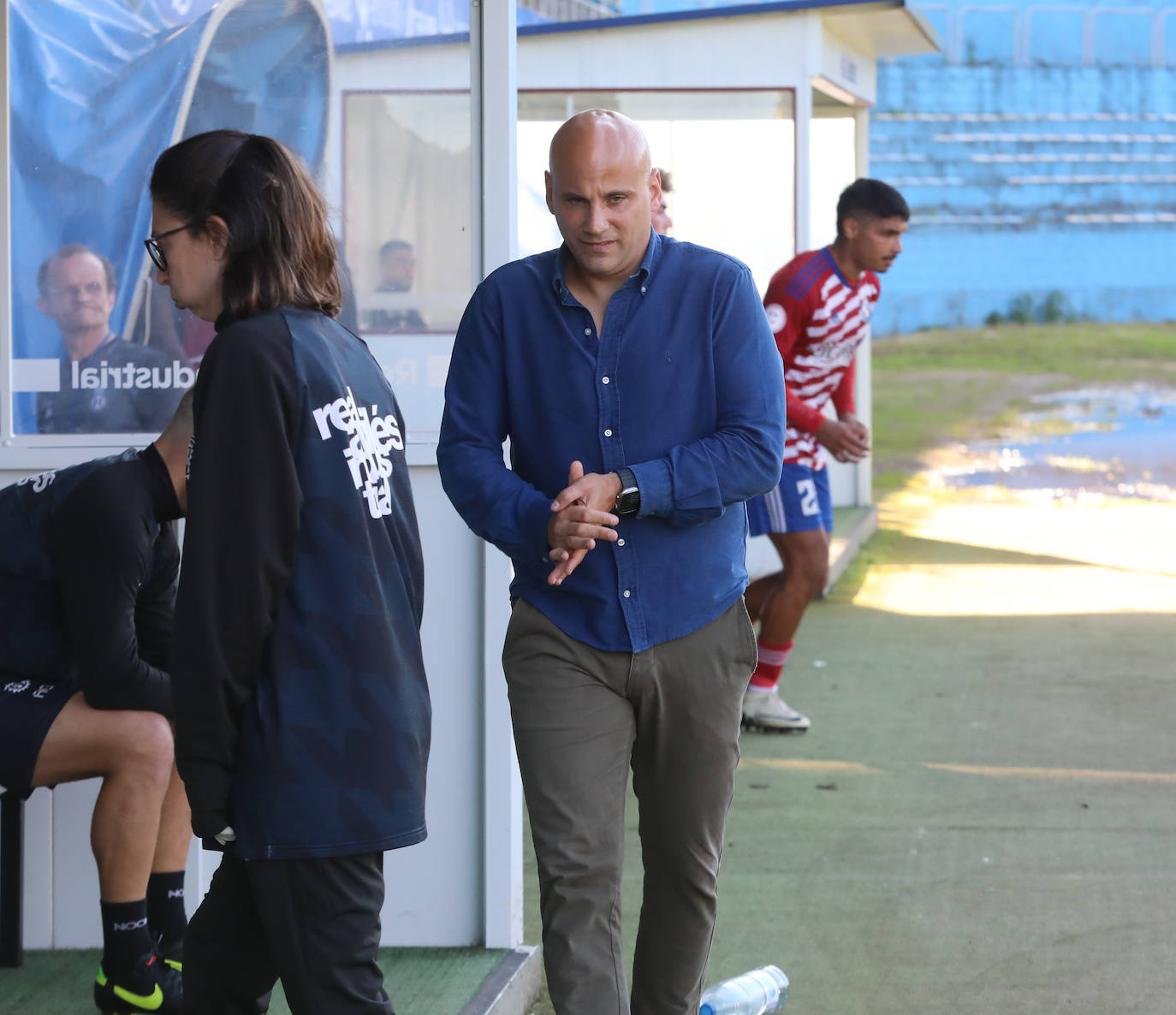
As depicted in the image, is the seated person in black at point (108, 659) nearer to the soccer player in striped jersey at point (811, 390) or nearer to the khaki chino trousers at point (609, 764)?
the khaki chino trousers at point (609, 764)

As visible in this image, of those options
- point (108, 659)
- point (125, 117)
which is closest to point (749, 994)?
point (108, 659)

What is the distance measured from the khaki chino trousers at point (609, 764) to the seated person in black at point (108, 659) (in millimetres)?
853

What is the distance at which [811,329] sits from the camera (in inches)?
246

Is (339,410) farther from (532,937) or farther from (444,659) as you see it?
(532,937)

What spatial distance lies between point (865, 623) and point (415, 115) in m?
5.66

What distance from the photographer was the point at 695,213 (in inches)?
439

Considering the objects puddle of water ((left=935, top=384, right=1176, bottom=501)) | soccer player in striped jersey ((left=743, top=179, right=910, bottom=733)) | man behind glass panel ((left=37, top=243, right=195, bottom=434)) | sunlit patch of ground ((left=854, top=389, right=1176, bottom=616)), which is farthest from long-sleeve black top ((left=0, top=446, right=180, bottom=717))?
puddle of water ((left=935, top=384, right=1176, bottom=501))

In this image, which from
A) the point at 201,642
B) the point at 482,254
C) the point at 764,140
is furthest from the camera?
the point at 764,140

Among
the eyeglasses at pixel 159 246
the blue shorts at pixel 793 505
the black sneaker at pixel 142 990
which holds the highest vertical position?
the eyeglasses at pixel 159 246

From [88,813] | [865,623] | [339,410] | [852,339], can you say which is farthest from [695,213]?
[339,410]

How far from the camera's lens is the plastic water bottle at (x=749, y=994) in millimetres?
3564

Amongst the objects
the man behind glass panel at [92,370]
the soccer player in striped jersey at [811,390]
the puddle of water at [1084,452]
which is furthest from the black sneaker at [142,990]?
the puddle of water at [1084,452]

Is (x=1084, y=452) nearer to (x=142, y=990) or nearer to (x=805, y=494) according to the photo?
(x=805, y=494)

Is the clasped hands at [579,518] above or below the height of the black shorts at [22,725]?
above
